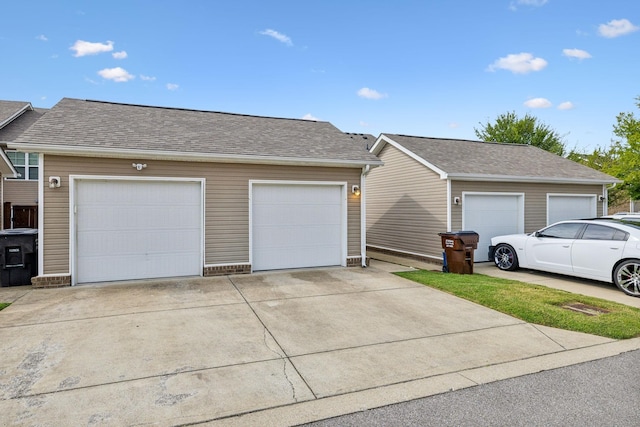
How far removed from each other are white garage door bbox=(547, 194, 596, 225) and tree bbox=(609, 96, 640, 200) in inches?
190

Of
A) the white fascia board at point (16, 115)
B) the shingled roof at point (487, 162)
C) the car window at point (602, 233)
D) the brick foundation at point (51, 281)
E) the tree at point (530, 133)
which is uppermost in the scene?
the tree at point (530, 133)

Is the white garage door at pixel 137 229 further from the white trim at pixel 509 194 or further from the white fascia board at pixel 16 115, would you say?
the white fascia board at pixel 16 115

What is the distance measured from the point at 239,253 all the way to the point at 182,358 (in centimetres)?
454

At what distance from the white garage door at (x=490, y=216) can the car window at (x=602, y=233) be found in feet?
10.4

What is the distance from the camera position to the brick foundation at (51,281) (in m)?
6.90

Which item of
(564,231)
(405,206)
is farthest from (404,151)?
(564,231)

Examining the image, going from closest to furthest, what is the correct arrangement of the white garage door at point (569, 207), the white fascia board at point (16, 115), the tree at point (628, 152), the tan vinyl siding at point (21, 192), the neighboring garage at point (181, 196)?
the neighboring garage at point (181, 196) < the white garage door at point (569, 207) < the white fascia board at point (16, 115) < the tan vinyl siding at point (21, 192) < the tree at point (628, 152)

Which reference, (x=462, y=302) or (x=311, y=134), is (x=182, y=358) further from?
(x=311, y=134)

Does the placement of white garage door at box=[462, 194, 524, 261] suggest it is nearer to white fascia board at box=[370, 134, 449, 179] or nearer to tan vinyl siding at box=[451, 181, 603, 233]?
tan vinyl siding at box=[451, 181, 603, 233]

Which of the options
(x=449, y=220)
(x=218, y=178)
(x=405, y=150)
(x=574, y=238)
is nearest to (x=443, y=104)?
(x=405, y=150)

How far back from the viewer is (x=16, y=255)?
7.08m

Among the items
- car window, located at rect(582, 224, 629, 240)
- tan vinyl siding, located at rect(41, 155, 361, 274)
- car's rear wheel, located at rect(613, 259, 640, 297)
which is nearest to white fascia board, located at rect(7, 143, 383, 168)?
tan vinyl siding, located at rect(41, 155, 361, 274)

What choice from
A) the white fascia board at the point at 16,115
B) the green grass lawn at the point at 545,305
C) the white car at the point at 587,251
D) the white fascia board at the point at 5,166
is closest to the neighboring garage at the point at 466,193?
the white car at the point at 587,251

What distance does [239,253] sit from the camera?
832 cm
